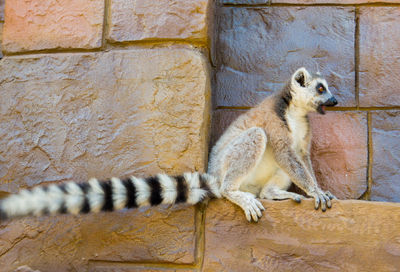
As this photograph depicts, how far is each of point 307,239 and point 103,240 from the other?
4.37 feet

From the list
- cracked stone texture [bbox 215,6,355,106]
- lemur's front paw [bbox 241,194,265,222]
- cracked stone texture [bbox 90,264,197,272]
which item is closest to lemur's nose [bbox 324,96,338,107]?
cracked stone texture [bbox 215,6,355,106]

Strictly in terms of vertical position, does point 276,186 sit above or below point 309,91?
below

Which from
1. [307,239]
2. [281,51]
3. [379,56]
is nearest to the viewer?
[307,239]

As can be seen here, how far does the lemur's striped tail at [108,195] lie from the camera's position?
2676 millimetres

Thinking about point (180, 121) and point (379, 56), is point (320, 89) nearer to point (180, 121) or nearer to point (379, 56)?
point (379, 56)

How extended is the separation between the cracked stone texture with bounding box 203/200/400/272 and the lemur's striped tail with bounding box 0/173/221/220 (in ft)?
0.88

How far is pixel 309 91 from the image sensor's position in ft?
12.3

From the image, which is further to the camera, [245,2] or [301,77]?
[245,2]

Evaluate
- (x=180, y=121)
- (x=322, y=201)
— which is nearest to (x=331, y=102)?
(x=322, y=201)

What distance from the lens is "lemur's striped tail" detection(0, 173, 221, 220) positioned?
2.68 metres

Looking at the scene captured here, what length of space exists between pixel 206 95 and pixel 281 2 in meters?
1.39

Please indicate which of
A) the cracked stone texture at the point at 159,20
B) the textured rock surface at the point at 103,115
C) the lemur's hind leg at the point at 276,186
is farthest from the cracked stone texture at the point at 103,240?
the cracked stone texture at the point at 159,20

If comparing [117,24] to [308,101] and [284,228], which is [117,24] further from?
[284,228]

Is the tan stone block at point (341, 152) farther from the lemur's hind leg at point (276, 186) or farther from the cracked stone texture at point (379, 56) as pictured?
the lemur's hind leg at point (276, 186)
